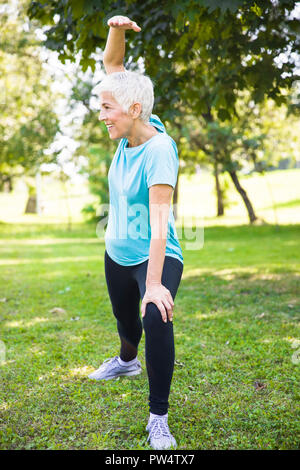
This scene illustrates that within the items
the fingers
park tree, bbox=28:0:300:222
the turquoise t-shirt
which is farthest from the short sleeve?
park tree, bbox=28:0:300:222

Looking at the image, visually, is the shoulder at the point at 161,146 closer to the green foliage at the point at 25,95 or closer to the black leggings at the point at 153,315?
the black leggings at the point at 153,315

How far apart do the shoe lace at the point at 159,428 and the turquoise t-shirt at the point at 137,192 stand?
891 millimetres

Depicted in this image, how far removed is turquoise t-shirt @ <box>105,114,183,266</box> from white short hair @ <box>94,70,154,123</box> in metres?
0.21

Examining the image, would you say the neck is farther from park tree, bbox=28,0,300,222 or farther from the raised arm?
park tree, bbox=28,0,300,222

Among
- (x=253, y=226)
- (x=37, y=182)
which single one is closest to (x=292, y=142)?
(x=253, y=226)

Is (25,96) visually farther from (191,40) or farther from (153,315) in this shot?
(153,315)

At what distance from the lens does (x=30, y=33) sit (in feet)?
52.0

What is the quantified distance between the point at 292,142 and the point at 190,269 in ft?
45.6

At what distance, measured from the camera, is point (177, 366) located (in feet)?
11.9

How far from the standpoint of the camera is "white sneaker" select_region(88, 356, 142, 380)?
338 cm

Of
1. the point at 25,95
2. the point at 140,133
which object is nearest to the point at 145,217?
the point at 140,133

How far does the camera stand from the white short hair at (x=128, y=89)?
241 centimetres

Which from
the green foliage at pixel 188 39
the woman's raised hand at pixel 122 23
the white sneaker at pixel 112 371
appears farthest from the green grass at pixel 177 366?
the green foliage at pixel 188 39
